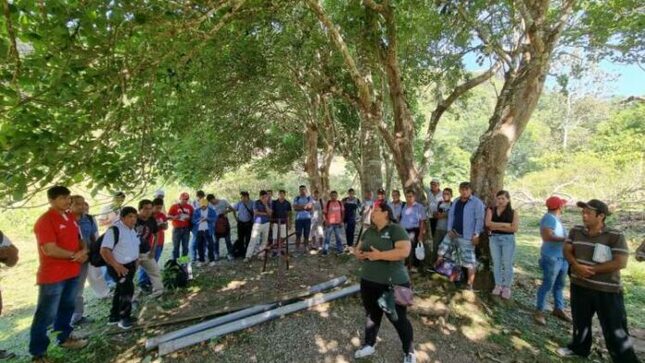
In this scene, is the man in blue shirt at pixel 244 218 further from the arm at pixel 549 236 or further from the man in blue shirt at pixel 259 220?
the arm at pixel 549 236

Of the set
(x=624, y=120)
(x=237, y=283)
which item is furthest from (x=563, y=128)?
(x=237, y=283)

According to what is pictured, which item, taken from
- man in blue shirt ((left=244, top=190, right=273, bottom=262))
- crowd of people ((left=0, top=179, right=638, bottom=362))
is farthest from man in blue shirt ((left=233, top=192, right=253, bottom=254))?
crowd of people ((left=0, top=179, right=638, bottom=362))

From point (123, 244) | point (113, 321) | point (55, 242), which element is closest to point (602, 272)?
point (123, 244)

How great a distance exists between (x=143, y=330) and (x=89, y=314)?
179 centimetres

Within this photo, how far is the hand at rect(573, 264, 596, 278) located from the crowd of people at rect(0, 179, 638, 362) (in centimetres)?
1

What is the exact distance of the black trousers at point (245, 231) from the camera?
9.15 meters

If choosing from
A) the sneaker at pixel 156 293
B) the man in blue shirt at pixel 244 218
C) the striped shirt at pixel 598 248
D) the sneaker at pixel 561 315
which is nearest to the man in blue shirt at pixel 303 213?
the man in blue shirt at pixel 244 218

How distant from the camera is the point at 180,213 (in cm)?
804

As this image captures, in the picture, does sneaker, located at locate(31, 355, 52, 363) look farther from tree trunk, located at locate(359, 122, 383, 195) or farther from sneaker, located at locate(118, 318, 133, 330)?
tree trunk, located at locate(359, 122, 383, 195)

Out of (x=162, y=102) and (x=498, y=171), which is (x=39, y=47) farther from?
(x=498, y=171)

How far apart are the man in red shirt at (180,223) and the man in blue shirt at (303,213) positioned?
2.66 meters

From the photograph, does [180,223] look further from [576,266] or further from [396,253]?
[576,266]

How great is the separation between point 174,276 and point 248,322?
2571 millimetres

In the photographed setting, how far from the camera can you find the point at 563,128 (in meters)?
41.9
